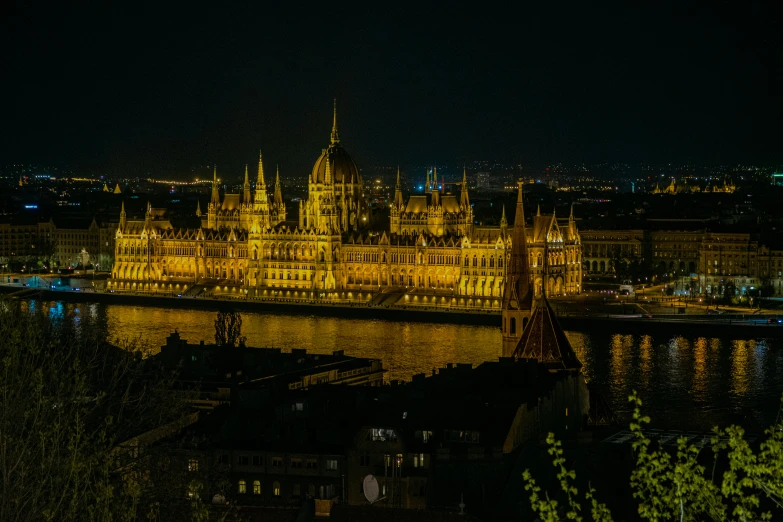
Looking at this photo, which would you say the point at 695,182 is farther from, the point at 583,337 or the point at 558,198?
the point at 583,337

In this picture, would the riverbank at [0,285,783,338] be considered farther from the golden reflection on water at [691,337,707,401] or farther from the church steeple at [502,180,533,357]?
the church steeple at [502,180,533,357]

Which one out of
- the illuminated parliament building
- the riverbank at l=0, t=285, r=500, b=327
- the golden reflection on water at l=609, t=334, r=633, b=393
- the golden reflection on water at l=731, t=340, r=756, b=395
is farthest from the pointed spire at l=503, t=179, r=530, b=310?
the illuminated parliament building

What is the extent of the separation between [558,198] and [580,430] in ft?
408

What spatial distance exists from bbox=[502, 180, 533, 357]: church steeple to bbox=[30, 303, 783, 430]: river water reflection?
287 centimetres

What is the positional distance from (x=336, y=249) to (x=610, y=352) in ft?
87.0

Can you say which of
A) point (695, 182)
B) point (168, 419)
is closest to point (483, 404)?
point (168, 419)

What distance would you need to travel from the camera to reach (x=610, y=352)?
5331 cm

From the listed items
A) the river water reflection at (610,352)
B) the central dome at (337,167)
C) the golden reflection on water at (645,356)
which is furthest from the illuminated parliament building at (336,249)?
the golden reflection on water at (645,356)

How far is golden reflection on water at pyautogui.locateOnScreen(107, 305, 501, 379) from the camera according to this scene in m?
51.2

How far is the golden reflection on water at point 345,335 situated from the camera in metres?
51.2

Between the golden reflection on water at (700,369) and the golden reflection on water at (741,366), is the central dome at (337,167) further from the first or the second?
the golden reflection on water at (741,366)

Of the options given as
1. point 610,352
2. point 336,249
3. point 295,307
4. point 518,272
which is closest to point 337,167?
point 336,249

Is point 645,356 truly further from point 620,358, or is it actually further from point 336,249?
point 336,249

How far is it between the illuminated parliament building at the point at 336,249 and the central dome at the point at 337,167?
0.07m
